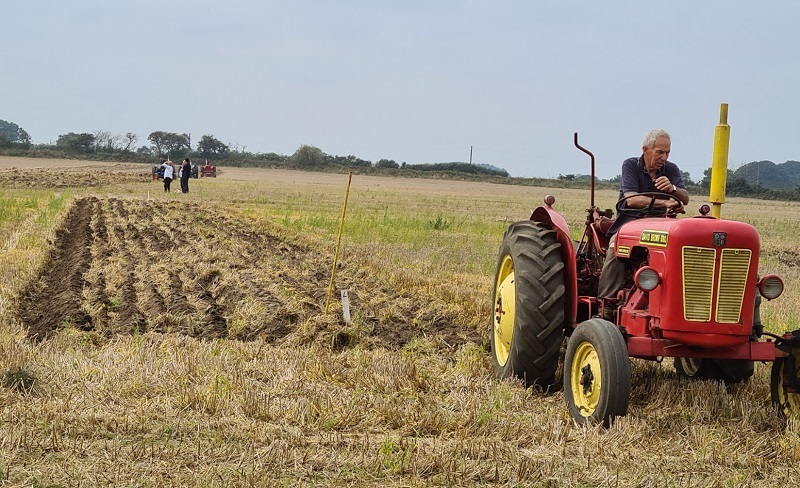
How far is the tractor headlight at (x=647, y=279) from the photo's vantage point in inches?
180

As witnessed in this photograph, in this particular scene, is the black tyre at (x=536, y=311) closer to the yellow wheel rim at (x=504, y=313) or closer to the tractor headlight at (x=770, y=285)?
the yellow wheel rim at (x=504, y=313)

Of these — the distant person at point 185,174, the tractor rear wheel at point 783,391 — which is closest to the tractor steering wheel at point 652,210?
the tractor rear wheel at point 783,391

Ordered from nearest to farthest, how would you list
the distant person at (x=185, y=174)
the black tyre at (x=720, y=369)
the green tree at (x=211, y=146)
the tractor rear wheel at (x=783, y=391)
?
the tractor rear wheel at (x=783, y=391) → the black tyre at (x=720, y=369) → the distant person at (x=185, y=174) → the green tree at (x=211, y=146)

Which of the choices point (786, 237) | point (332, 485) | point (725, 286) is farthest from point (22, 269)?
point (786, 237)

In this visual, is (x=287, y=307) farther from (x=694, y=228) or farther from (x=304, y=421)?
(x=694, y=228)

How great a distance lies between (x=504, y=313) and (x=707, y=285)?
1795mm

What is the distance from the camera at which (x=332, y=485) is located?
350 cm

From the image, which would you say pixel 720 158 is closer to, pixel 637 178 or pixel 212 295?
pixel 637 178

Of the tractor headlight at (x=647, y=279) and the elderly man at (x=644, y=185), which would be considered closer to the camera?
the tractor headlight at (x=647, y=279)

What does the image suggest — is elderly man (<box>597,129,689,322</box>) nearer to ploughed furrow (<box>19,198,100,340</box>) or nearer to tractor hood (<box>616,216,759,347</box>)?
tractor hood (<box>616,216,759,347</box>)

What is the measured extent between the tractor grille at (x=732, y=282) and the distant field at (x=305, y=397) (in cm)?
62

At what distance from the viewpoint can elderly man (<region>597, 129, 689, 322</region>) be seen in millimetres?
5238

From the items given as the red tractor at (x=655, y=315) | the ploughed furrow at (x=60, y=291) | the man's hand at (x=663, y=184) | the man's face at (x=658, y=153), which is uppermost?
the man's face at (x=658, y=153)

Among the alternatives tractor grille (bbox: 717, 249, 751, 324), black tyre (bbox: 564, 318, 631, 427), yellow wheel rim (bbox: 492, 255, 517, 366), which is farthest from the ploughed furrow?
tractor grille (bbox: 717, 249, 751, 324)
